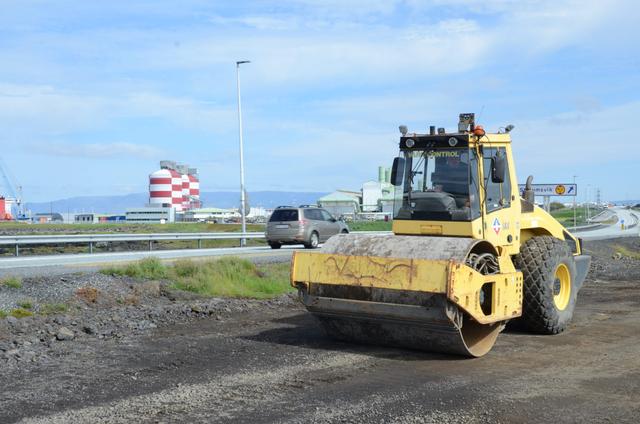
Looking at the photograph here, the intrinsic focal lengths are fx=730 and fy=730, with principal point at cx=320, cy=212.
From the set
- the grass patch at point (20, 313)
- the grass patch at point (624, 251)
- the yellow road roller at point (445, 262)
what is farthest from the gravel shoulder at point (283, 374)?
the grass patch at point (624, 251)

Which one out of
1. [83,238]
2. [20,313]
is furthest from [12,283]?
[83,238]

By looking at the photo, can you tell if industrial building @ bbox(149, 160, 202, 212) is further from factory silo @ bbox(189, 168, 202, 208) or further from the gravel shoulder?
the gravel shoulder

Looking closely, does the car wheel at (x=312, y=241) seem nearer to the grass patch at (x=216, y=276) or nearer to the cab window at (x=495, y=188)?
the grass patch at (x=216, y=276)

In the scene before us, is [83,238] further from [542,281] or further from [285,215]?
[542,281]

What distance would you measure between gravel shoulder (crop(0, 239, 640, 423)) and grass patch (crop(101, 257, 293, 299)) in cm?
306

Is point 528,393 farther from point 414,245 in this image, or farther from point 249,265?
point 249,265

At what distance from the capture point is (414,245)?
30.5ft

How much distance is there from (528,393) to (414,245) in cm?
241

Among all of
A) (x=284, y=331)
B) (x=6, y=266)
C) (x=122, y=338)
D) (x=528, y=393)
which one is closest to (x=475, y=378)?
(x=528, y=393)

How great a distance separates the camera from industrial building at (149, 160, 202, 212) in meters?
113

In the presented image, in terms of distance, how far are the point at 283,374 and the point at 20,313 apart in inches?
240

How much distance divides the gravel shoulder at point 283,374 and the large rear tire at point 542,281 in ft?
0.87

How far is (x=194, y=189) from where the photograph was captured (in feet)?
429

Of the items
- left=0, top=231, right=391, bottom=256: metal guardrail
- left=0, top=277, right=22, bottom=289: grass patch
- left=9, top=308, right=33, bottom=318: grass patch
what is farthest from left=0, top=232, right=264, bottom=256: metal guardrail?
left=9, top=308, right=33, bottom=318: grass patch
